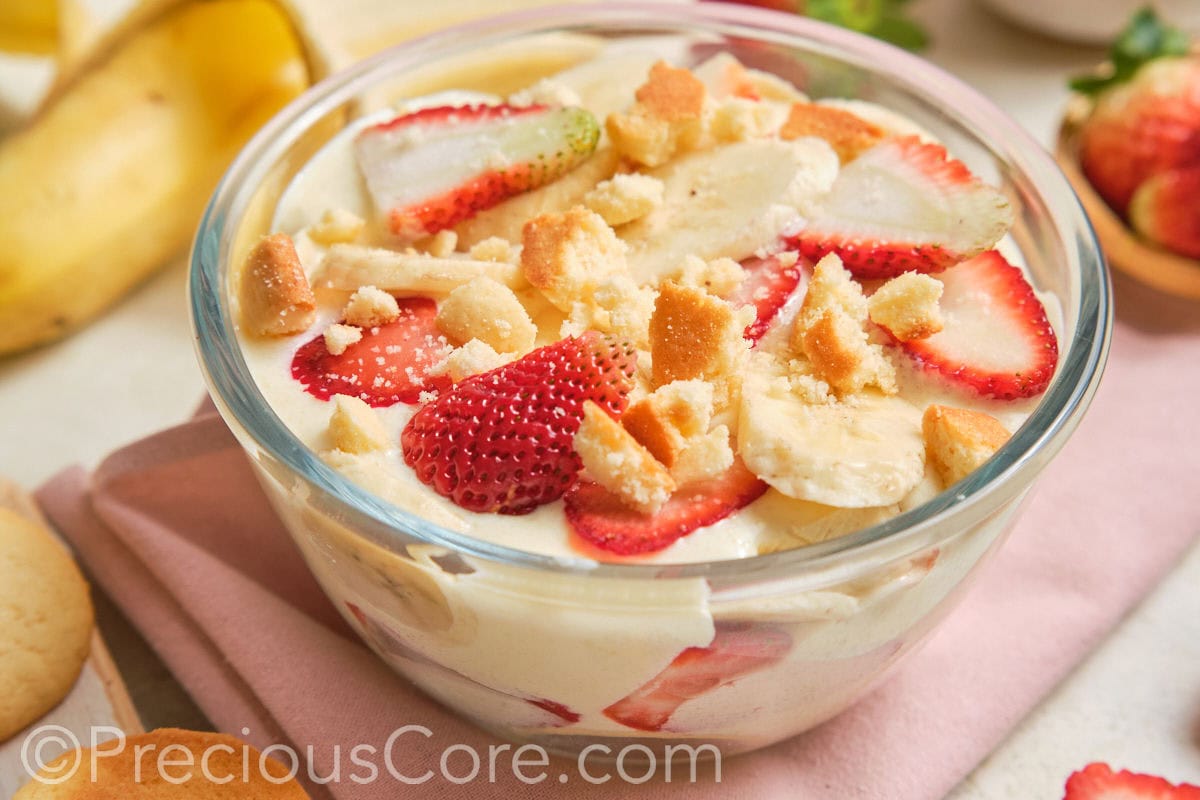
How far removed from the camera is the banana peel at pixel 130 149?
1.79 m

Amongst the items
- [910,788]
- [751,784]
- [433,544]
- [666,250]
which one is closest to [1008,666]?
[910,788]

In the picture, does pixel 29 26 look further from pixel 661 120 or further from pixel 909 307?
pixel 909 307

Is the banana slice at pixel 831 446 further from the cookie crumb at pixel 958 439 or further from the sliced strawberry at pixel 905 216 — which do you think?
the sliced strawberry at pixel 905 216

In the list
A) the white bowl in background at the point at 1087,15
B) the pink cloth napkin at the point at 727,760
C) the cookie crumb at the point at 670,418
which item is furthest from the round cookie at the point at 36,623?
the white bowl in background at the point at 1087,15

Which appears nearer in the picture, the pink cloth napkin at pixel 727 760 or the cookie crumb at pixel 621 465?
the cookie crumb at pixel 621 465

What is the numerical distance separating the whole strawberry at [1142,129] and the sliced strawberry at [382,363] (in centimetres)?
117

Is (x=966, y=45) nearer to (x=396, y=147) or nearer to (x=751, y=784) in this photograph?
(x=396, y=147)

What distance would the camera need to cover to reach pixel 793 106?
1.44 m

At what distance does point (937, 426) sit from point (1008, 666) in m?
0.39

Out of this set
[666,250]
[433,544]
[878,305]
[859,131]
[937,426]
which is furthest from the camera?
[859,131]

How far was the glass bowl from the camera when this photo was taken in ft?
3.07

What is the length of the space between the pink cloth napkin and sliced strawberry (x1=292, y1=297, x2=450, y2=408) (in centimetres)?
30

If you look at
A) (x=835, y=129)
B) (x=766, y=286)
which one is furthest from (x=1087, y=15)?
(x=766, y=286)

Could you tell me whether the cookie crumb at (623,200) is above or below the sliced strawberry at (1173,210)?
above
